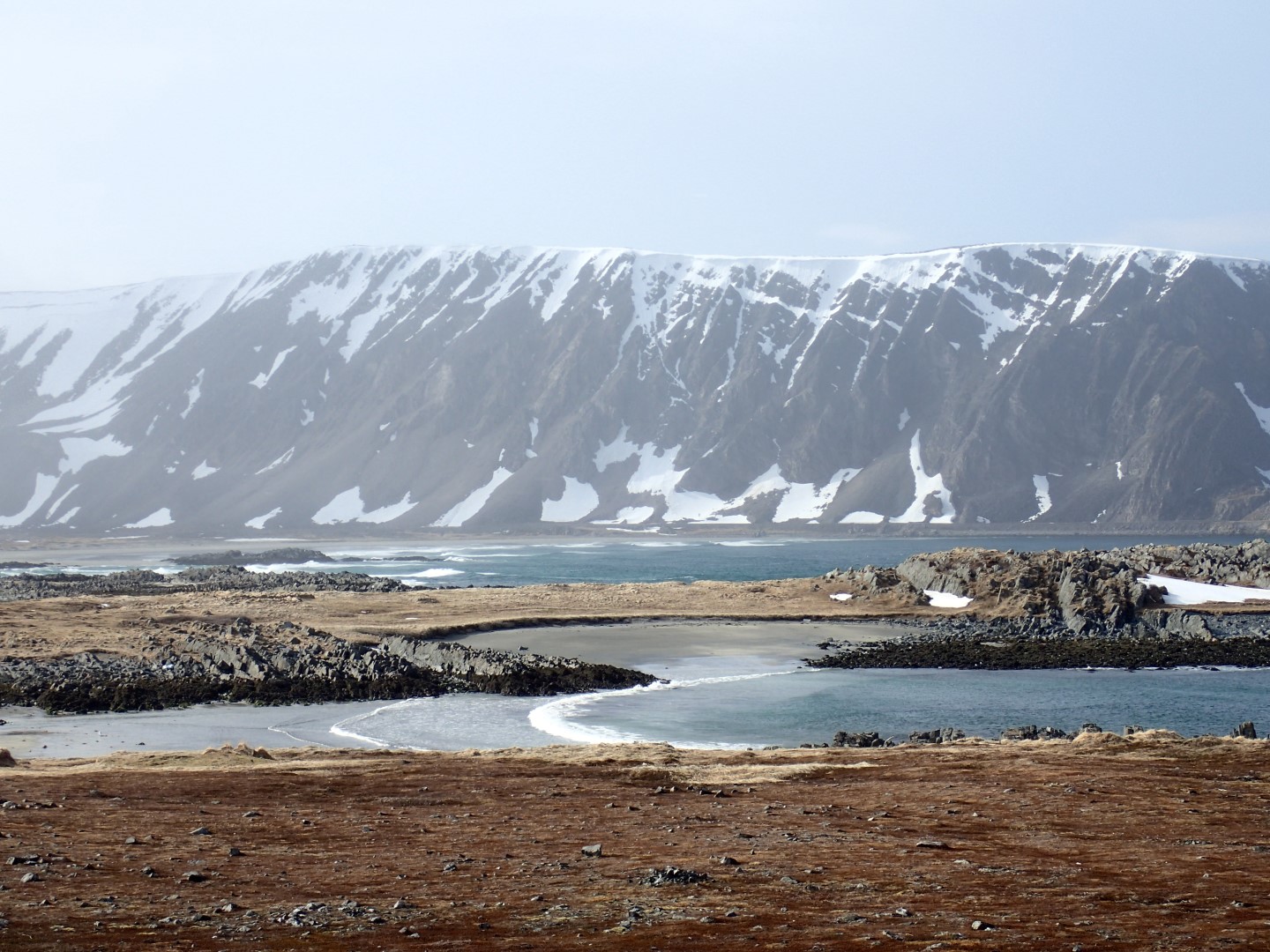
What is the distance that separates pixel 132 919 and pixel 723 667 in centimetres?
4125

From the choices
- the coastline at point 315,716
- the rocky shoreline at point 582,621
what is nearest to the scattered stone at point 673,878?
the coastline at point 315,716

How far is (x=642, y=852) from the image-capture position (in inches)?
683

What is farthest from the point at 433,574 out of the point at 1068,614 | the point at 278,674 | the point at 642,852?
the point at 642,852

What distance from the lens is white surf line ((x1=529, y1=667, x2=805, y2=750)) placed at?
1380 inches

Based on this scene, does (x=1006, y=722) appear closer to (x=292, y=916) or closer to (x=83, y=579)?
(x=292, y=916)

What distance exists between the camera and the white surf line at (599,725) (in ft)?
115

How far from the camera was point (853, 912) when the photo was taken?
1341 centimetres

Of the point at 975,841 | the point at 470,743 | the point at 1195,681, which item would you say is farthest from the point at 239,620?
the point at 975,841

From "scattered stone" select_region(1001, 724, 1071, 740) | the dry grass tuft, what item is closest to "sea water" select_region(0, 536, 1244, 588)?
"scattered stone" select_region(1001, 724, 1071, 740)

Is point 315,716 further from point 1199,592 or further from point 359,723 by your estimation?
point 1199,592

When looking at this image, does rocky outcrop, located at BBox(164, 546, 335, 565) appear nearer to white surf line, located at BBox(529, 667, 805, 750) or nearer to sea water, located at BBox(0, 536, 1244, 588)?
sea water, located at BBox(0, 536, 1244, 588)

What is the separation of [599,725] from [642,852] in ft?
70.5

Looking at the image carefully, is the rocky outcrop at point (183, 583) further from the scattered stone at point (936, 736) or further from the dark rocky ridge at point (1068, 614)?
the scattered stone at point (936, 736)

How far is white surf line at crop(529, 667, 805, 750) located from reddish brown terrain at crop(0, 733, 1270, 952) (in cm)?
679
